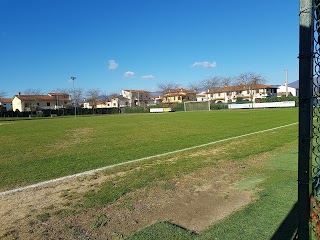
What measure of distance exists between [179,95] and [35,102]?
61184 mm

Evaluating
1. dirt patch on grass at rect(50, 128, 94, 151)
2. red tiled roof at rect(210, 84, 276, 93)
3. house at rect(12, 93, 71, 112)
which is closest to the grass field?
dirt patch on grass at rect(50, 128, 94, 151)

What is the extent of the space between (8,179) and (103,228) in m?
4.14

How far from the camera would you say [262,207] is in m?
4.00

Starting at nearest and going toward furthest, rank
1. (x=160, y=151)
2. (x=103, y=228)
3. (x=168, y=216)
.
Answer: (x=103, y=228) → (x=168, y=216) → (x=160, y=151)

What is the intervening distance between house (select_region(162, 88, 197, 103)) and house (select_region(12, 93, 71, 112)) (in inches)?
1814

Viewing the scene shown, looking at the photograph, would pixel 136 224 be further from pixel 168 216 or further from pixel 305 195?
pixel 305 195

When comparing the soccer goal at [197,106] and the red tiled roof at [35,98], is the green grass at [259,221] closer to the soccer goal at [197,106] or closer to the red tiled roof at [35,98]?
the soccer goal at [197,106]

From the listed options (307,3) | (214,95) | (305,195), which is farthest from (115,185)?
(214,95)

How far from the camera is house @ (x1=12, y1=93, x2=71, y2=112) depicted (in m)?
103

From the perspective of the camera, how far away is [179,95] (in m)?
128

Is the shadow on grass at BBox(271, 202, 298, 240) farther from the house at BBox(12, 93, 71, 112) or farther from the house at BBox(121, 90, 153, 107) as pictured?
the house at BBox(121, 90, 153, 107)

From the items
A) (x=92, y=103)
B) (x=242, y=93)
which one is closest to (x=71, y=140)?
(x=242, y=93)

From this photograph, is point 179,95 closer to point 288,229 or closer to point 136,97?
point 136,97

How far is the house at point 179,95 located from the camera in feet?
422
